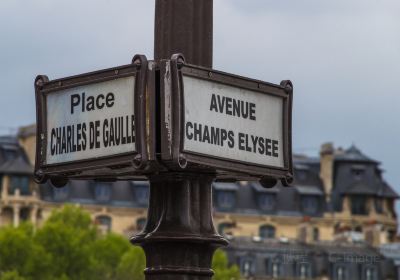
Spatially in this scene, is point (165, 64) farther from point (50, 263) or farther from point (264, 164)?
point (50, 263)

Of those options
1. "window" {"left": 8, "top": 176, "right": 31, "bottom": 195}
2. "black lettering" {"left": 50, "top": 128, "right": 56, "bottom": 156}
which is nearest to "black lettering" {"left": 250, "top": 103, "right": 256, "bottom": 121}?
"black lettering" {"left": 50, "top": 128, "right": 56, "bottom": 156}

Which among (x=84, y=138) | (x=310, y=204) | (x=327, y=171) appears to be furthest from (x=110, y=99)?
(x=310, y=204)

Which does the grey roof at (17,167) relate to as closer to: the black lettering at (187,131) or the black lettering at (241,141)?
the black lettering at (241,141)

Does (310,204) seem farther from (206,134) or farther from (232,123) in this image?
(206,134)

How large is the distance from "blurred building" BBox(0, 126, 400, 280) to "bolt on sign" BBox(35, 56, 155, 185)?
14378 centimetres

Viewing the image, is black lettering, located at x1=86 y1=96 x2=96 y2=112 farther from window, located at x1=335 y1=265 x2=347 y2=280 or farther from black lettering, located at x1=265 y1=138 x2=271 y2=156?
window, located at x1=335 y1=265 x2=347 y2=280

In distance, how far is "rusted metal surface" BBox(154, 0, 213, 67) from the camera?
37.9 ft

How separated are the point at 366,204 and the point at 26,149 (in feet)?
115

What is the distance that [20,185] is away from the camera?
6698 inches

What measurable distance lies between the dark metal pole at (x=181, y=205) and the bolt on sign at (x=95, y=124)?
0.25 meters

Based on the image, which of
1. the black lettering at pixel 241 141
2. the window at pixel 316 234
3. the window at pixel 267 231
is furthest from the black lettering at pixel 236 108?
the window at pixel 316 234

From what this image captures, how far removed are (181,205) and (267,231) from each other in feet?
563

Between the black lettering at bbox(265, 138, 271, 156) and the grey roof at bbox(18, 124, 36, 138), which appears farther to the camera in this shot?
the grey roof at bbox(18, 124, 36, 138)

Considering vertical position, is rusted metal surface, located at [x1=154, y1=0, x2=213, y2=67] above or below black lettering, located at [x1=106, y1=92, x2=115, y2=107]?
above
